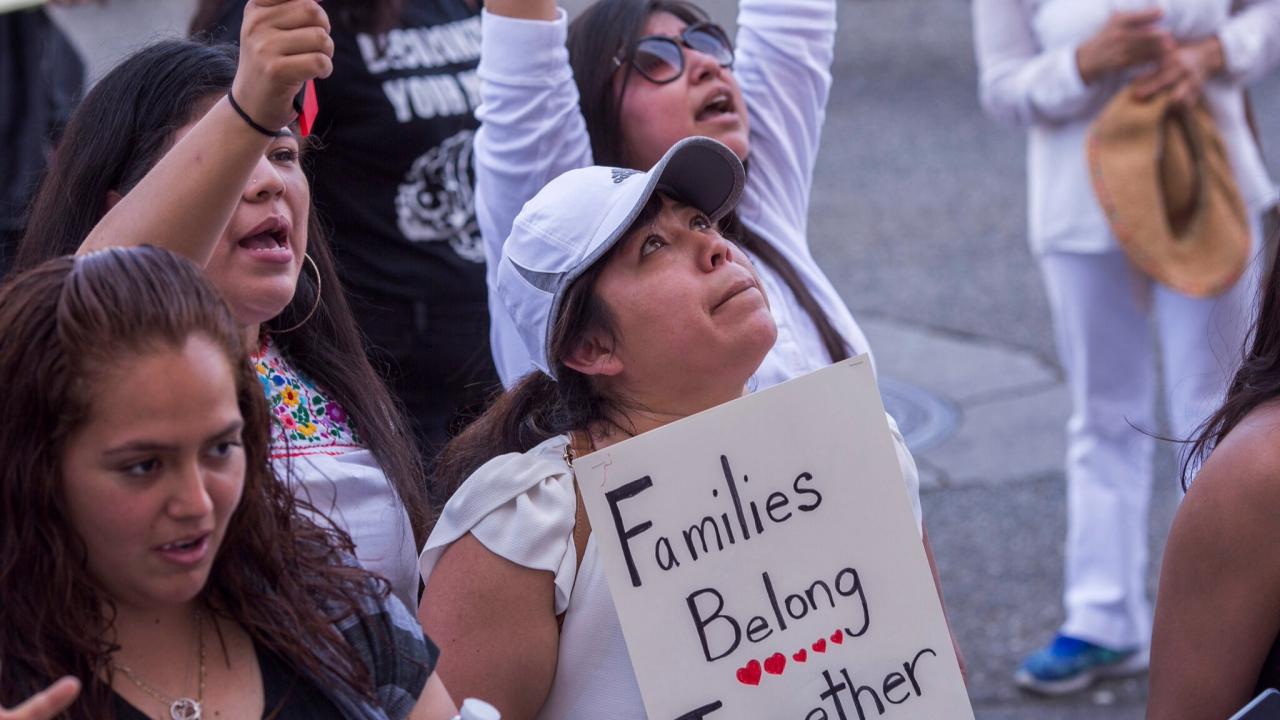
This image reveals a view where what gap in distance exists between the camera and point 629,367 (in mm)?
2002

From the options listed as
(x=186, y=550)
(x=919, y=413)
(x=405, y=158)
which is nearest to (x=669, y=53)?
(x=405, y=158)

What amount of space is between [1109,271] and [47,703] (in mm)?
3327

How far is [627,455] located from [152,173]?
0.61m

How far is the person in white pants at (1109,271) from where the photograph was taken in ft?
13.3

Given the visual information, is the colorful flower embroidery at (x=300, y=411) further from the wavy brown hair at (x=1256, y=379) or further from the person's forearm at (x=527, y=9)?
the wavy brown hair at (x=1256, y=379)

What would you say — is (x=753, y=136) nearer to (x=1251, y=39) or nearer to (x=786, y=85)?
(x=786, y=85)

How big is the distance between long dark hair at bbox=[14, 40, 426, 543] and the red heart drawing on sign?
53 centimetres

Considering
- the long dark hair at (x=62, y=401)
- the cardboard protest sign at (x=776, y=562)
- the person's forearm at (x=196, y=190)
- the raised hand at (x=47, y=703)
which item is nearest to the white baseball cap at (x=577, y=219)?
the cardboard protest sign at (x=776, y=562)

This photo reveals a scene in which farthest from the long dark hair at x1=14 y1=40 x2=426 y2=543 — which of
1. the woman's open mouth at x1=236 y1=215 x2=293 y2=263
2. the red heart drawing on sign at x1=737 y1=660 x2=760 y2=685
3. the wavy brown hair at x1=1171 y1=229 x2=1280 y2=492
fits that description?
the wavy brown hair at x1=1171 y1=229 x2=1280 y2=492

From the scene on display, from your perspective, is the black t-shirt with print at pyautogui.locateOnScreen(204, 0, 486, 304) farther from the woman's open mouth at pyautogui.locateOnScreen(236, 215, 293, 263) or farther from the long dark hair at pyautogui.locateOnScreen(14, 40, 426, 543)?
the woman's open mouth at pyautogui.locateOnScreen(236, 215, 293, 263)

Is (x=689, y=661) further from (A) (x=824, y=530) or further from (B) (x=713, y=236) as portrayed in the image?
(B) (x=713, y=236)

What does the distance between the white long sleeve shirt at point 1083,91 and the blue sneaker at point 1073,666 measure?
3.32ft

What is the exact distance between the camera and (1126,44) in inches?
158

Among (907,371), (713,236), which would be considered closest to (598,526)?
(713,236)
